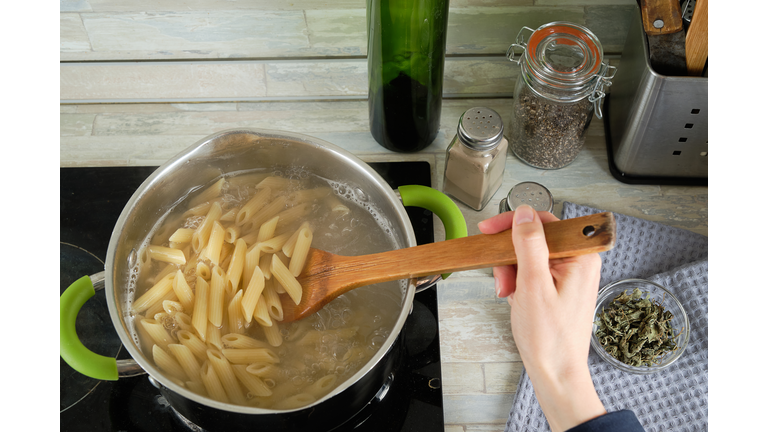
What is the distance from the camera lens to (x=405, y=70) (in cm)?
102

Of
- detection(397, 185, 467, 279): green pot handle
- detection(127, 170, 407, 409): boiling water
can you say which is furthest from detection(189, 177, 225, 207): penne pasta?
detection(397, 185, 467, 279): green pot handle

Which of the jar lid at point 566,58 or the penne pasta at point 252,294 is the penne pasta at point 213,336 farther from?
the jar lid at point 566,58

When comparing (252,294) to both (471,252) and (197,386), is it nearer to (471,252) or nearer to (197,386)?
(197,386)

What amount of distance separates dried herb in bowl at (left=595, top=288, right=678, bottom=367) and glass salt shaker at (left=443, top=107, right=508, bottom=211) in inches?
11.5

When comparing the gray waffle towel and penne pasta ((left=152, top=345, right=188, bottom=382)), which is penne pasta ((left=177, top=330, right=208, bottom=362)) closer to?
penne pasta ((left=152, top=345, right=188, bottom=382))

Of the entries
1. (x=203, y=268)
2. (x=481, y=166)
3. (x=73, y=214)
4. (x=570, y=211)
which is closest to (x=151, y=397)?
(x=203, y=268)

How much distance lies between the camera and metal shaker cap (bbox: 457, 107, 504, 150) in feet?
3.14

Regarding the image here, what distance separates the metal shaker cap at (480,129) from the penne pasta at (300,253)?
31 cm

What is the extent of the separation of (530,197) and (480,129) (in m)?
0.14

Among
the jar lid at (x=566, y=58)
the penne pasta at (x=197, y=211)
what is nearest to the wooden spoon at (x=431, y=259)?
the penne pasta at (x=197, y=211)

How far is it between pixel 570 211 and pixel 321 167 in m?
0.44

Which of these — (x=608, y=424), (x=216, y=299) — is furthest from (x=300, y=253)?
(x=608, y=424)

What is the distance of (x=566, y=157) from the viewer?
1.10 meters

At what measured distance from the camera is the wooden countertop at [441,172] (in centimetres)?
93
